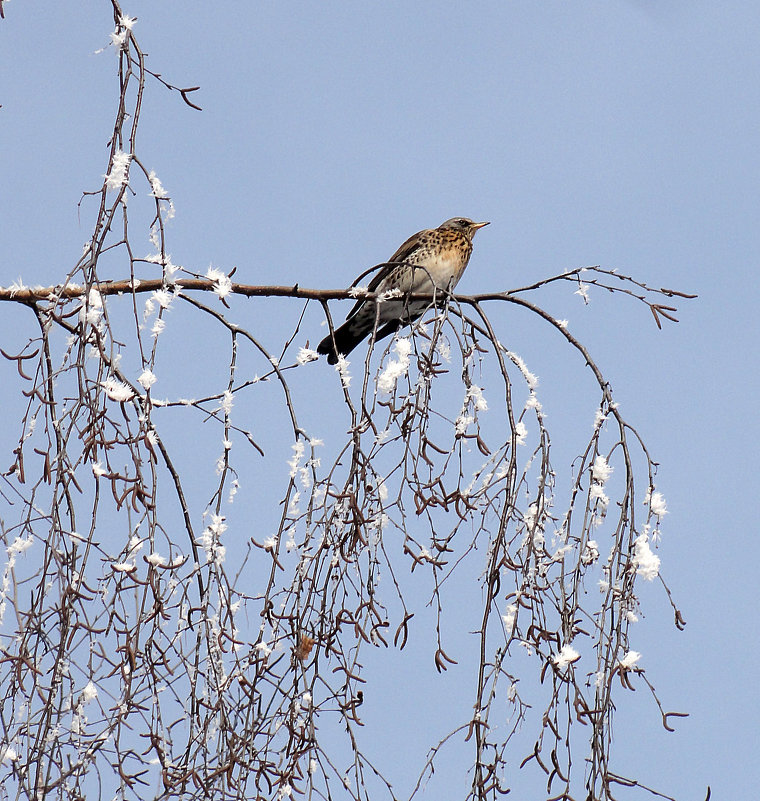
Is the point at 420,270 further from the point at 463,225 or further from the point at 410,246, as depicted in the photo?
the point at 463,225

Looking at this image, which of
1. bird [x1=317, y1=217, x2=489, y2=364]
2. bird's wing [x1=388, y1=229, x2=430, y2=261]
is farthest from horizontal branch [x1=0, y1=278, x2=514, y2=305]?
bird's wing [x1=388, y1=229, x2=430, y2=261]

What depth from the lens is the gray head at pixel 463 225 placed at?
6.03 metres

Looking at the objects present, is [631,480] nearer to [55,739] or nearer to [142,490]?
[142,490]

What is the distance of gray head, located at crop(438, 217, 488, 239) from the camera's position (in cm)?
603

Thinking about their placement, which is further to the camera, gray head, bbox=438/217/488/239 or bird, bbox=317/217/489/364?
gray head, bbox=438/217/488/239

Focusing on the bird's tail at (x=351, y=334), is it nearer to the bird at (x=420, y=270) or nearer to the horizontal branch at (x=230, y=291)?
the bird at (x=420, y=270)

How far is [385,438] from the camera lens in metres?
2.56

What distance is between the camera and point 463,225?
6.07m

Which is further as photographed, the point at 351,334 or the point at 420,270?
the point at 351,334

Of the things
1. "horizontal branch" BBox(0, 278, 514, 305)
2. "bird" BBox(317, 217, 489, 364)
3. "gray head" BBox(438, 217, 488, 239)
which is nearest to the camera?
"horizontal branch" BBox(0, 278, 514, 305)

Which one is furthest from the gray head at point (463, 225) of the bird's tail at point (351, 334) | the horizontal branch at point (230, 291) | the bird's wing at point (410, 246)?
the horizontal branch at point (230, 291)

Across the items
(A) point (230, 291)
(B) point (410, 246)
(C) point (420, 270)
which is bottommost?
(A) point (230, 291)

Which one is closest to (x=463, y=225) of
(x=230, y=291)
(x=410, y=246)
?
(x=410, y=246)

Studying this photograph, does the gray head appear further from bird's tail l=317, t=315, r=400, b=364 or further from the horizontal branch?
the horizontal branch
